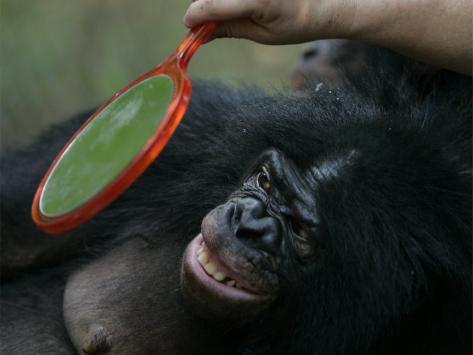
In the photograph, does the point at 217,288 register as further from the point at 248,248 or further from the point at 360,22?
the point at 360,22

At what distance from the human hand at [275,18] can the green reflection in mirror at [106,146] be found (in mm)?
274

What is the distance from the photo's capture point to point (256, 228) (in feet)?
8.81

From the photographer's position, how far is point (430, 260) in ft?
9.42

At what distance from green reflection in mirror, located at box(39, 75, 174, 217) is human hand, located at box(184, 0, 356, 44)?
27 centimetres

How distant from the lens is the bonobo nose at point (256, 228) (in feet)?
8.81

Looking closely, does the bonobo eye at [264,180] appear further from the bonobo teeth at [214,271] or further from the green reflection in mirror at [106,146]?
the green reflection in mirror at [106,146]

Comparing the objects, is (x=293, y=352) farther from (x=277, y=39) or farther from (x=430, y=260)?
(x=277, y=39)

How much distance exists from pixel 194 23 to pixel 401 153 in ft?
3.14

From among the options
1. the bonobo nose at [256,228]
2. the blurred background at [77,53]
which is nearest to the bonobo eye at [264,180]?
the bonobo nose at [256,228]

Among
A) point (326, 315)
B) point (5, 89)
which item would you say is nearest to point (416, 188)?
point (326, 315)

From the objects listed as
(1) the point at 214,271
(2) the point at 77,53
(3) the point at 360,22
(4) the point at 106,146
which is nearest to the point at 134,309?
(1) the point at 214,271

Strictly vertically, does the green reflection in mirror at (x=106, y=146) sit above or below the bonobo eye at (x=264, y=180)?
above

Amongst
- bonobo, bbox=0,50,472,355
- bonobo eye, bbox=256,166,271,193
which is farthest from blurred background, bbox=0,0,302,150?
bonobo eye, bbox=256,166,271,193

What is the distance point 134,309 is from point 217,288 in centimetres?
68
